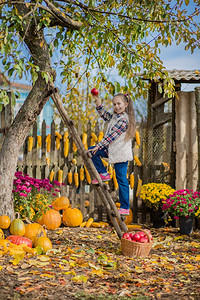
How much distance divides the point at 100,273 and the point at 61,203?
294 centimetres

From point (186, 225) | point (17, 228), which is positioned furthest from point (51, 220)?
point (186, 225)

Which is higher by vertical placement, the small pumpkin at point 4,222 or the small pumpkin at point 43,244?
the small pumpkin at point 4,222

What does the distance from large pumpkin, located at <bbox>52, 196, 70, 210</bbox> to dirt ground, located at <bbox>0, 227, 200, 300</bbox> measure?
1207 millimetres

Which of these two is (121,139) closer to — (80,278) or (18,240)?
(18,240)

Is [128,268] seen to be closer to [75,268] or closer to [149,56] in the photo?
[75,268]

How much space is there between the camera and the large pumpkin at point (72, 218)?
6.37 metres

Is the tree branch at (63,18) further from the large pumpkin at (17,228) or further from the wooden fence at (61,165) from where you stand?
the large pumpkin at (17,228)

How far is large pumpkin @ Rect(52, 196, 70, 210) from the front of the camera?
6.56 m

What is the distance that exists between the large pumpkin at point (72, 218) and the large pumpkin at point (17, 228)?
1.38m

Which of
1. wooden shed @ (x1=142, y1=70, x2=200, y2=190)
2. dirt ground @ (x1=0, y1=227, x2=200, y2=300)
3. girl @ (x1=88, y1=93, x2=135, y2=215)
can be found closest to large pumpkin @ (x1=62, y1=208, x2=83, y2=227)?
dirt ground @ (x1=0, y1=227, x2=200, y2=300)

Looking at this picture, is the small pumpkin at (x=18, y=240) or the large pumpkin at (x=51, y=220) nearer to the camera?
the small pumpkin at (x=18, y=240)

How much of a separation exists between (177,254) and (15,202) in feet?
8.42

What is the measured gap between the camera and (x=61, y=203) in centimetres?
656

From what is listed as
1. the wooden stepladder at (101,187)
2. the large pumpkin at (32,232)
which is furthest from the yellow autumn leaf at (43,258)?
the wooden stepladder at (101,187)
